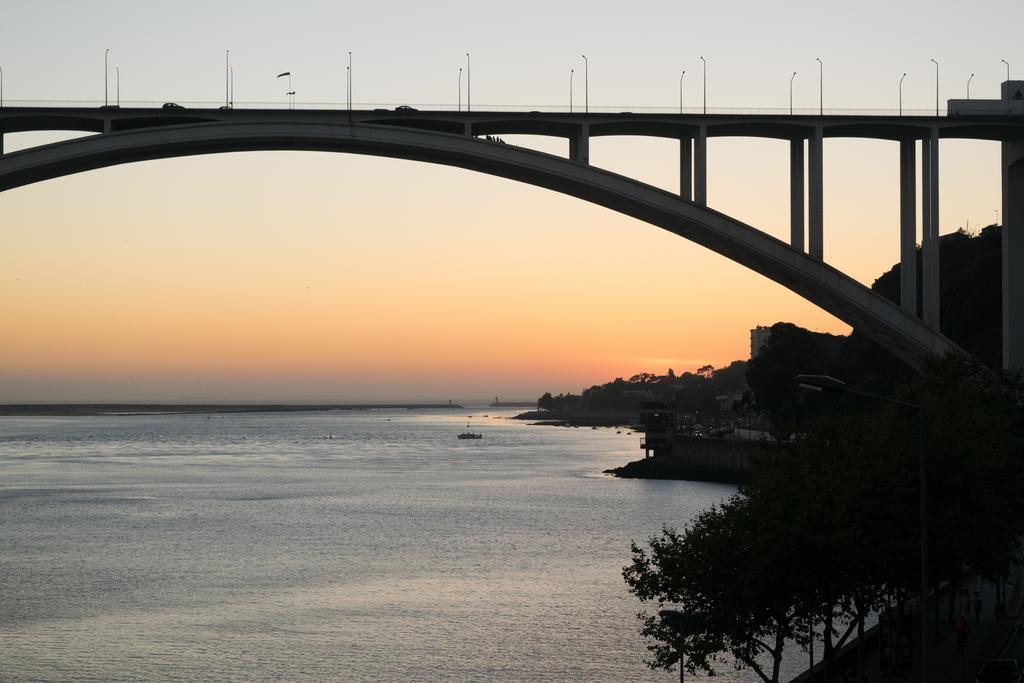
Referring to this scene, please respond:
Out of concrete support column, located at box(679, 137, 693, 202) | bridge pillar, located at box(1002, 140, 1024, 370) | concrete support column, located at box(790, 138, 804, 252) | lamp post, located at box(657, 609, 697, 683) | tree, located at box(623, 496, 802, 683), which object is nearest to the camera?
tree, located at box(623, 496, 802, 683)

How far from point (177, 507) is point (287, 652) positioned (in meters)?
54.8

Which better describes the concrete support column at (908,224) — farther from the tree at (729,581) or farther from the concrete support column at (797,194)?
the tree at (729,581)

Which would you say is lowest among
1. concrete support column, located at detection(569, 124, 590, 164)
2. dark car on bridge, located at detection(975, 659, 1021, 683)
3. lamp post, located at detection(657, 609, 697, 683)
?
dark car on bridge, located at detection(975, 659, 1021, 683)

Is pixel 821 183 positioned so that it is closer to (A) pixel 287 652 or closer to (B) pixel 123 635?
(A) pixel 287 652

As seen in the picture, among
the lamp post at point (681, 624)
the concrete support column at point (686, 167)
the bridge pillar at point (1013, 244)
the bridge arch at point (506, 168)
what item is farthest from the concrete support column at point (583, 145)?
the lamp post at point (681, 624)

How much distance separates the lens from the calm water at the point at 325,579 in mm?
43875

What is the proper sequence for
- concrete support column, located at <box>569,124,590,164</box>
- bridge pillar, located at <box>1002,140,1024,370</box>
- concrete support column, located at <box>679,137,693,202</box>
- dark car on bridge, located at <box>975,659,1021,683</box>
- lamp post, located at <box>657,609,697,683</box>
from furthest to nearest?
1. bridge pillar, located at <box>1002,140,1024,370</box>
2. concrete support column, located at <box>679,137,693,202</box>
3. concrete support column, located at <box>569,124,590,164</box>
4. lamp post, located at <box>657,609,697,683</box>
5. dark car on bridge, located at <box>975,659,1021,683</box>

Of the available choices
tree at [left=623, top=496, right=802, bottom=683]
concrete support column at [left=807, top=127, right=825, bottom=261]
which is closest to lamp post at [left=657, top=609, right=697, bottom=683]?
tree at [left=623, top=496, right=802, bottom=683]

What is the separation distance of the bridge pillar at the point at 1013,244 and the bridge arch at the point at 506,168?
4.55m

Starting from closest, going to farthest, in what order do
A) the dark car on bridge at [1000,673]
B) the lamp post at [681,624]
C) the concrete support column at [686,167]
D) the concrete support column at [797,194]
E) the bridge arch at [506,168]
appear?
the dark car on bridge at [1000,673], the lamp post at [681,624], the bridge arch at [506,168], the concrete support column at [686,167], the concrete support column at [797,194]

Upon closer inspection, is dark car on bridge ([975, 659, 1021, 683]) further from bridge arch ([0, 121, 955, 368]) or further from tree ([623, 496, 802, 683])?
bridge arch ([0, 121, 955, 368])

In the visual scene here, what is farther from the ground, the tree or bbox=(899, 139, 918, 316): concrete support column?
bbox=(899, 139, 918, 316): concrete support column

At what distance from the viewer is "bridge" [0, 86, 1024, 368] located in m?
37.4

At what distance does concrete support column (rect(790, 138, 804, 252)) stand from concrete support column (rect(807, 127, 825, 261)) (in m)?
0.27
